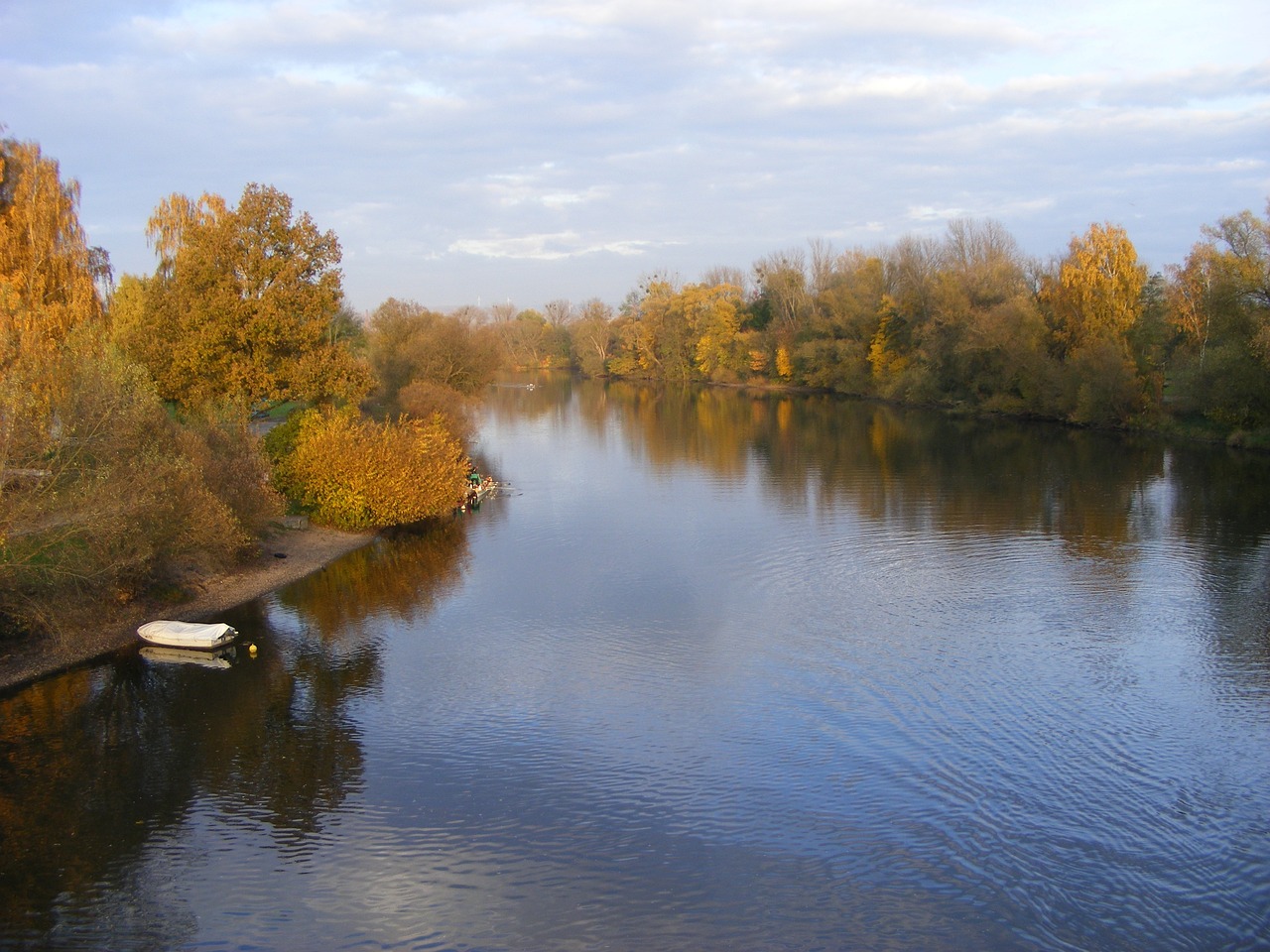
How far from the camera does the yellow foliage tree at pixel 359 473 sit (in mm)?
26969

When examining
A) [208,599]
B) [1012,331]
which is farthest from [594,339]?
[208,599]

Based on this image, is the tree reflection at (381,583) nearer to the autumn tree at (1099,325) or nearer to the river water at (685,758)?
the river water at (685,758)

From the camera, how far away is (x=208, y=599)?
837 inches

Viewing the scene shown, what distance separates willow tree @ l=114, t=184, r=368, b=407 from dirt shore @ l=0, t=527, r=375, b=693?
4960 mm

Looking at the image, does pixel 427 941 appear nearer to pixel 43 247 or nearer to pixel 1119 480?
pixel 43 247

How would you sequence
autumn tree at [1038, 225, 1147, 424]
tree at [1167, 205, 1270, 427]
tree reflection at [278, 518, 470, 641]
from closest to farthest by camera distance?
tree reflection at [278, 518, 470, 641] → tree at [1167, 205, 1270, 427] → autumn tree at [1038, 225, 1147, 424]

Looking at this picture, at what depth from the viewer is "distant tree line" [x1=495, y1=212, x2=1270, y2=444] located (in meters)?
41.3

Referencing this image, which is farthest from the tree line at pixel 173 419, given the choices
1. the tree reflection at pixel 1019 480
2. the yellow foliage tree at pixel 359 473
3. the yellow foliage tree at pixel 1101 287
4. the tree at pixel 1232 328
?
the yellow foliage tree at pixel 1101 287

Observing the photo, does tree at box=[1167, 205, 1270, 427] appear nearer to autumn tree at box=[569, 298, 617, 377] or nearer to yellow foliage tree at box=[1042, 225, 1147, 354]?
yellow foliage tree at box=[1042, 225, 1147, 354]

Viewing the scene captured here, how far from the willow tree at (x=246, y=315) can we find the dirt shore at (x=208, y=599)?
496 centimetres

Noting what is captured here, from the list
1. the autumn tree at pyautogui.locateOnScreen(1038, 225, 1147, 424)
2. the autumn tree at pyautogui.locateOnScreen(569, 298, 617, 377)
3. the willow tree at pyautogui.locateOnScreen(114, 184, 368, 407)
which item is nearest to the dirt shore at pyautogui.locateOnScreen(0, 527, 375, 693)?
the willow tree at pyautogui.locateOnScreen(114, 184, 368, 407)

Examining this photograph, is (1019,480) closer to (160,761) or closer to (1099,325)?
(1099,325)

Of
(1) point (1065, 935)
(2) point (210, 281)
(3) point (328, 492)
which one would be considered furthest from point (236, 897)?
(2) point (210, 281)

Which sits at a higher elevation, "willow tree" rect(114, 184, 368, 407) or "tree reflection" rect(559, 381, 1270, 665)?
"willow tree" rect(114, 184, 368, 407)
